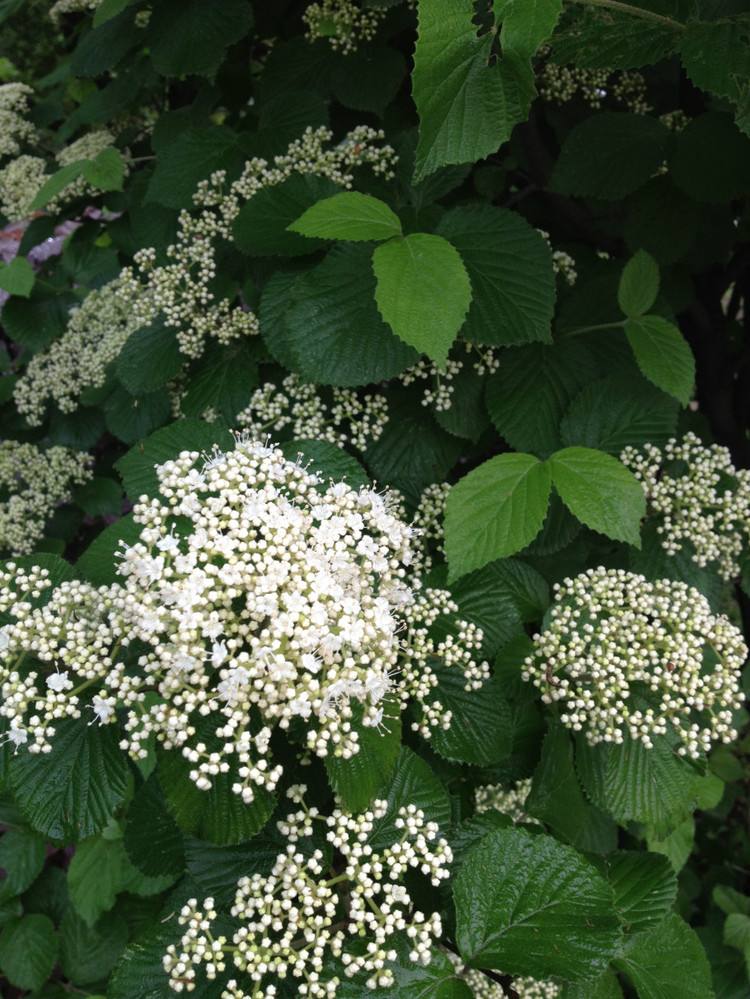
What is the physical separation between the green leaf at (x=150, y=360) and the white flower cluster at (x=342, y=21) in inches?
38.7

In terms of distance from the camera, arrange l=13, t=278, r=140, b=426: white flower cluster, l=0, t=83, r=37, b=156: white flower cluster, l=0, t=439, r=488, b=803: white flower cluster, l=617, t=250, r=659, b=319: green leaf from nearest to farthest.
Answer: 1. l=0, t=439, r=488, b=803: white flower cluster
2. l=617, t=250, r=659, b=319: green leaf
3. l=13, t=278, r=140, b=426: white flower cluster
4. l=0, t=83, r=37, b=156: white flower cluster

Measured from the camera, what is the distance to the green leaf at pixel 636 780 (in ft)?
4.94

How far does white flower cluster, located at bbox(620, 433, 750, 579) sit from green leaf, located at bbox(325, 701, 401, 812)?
897mm

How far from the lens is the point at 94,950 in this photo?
8.63 feet

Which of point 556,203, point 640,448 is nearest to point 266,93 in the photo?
point 556,203

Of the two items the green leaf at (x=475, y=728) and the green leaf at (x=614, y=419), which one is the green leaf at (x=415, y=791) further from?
the green leaf at (x=614, y=419)

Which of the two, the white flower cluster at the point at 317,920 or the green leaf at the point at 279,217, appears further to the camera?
the green leaf at the point at 279,217

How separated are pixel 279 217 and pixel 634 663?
1300 millimetres

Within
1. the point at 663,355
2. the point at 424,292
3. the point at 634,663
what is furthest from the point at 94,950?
the point at 663,355

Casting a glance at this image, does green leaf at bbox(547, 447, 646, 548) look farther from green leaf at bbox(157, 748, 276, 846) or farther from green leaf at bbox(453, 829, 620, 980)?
green leaf at bbox(157, 748, 276, 846)

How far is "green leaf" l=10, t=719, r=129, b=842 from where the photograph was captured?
4.24 ft

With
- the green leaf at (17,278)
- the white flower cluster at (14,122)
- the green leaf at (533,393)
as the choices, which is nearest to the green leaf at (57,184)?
the green leaf at (17,278)

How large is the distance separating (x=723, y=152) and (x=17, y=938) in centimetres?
340

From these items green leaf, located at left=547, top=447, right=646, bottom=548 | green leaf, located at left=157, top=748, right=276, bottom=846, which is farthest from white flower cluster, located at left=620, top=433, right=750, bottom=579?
green leaf, located at left=157, top=748, right=276, bottom=846
